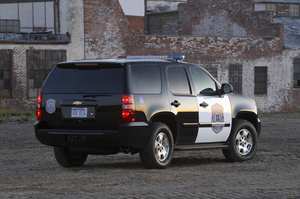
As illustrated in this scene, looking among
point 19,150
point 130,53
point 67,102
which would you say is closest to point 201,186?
point 67,102

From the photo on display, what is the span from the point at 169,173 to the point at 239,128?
2.28m

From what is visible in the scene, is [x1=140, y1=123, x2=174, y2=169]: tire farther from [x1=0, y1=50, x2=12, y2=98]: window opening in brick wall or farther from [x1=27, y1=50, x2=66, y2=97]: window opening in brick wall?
[x1=0, y1=50, x2=12, y2=98]: window opening in brick wall

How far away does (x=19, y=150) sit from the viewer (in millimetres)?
12359

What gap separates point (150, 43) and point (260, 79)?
6773 mm

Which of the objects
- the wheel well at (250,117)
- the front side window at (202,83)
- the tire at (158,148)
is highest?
the front side window at (202,83)

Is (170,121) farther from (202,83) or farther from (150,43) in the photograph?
(150,43)

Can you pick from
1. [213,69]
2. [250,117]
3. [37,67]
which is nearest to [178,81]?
[250,117]

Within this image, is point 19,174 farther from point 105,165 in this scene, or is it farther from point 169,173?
point 169,173

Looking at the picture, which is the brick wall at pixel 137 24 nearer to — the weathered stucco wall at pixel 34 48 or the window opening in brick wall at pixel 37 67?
the weathered stucco wall at pixel 34 48

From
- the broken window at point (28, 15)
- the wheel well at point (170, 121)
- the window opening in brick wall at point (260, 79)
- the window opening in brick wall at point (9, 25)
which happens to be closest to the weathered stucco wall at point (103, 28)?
the broken window at point (28, 15)

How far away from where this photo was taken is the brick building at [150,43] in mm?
25750

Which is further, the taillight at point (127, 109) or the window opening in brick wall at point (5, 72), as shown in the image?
the window opening in brick wall at point (5, 72)

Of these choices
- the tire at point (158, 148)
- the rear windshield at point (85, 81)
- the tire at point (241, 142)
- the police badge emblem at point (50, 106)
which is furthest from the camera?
the tire at point (241, 142)

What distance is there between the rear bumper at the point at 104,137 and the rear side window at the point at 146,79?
59 centimetres
